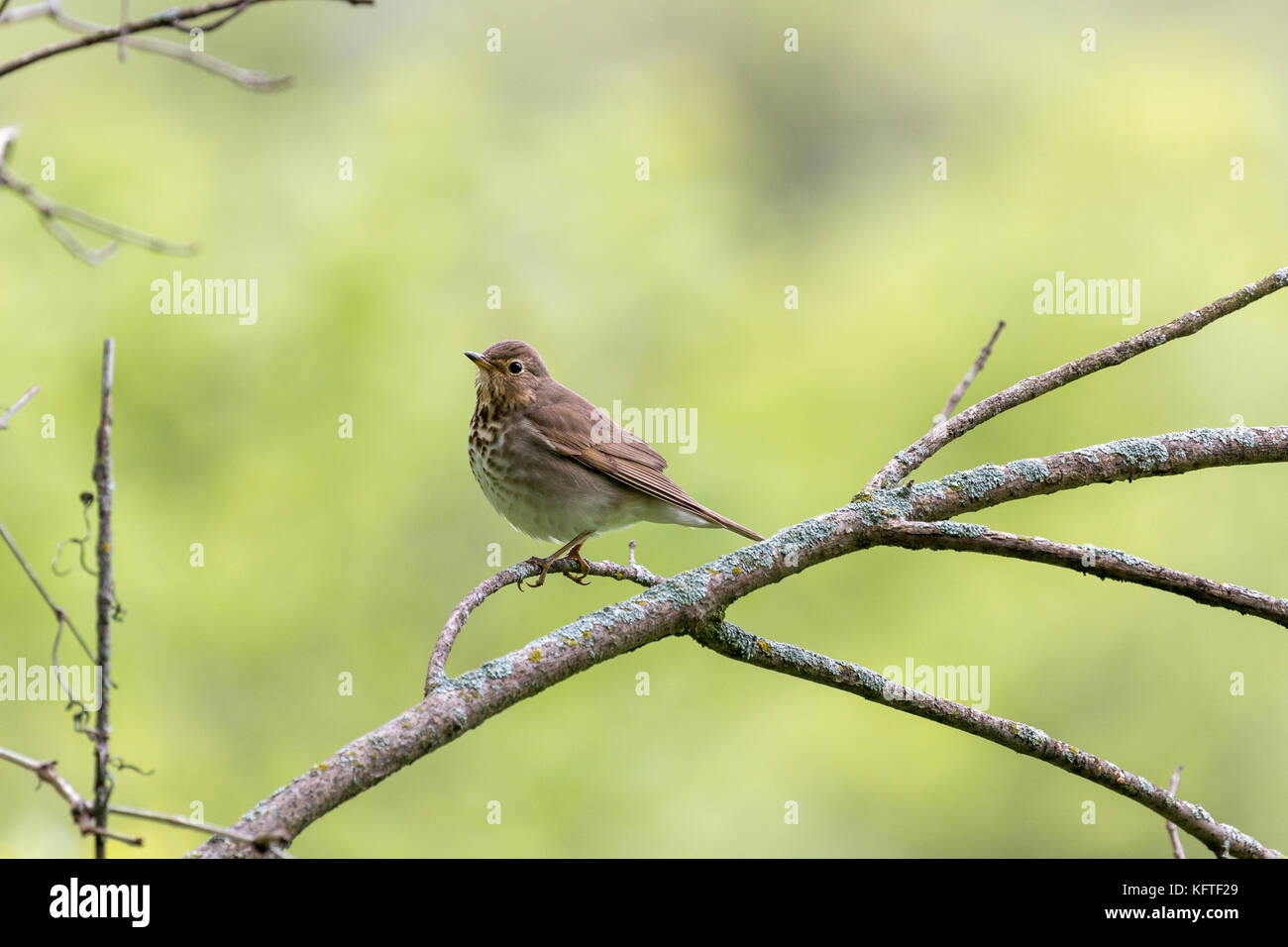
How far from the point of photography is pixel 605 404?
11.9m

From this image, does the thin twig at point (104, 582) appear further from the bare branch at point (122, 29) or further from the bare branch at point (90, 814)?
the bare branch at point (122, 29)

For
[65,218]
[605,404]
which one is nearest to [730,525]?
[65,218]

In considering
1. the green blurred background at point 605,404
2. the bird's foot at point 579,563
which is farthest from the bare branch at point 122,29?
the green blurred background at point 605,404

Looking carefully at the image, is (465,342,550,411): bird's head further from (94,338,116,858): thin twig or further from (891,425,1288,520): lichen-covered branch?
(94,338,116,858): thin twig

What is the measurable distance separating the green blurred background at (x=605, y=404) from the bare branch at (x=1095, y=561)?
799cm

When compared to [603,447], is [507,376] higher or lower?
higher

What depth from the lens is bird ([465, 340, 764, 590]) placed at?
5.24 metres

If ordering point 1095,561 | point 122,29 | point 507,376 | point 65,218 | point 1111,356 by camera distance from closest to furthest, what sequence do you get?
point 122,29, point 65,218, point 1095,561, point 1111,356, point 507,376

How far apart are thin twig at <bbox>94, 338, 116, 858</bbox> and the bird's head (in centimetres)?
383

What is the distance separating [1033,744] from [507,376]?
3.47 m

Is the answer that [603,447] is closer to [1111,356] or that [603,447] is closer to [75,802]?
[1111,356]

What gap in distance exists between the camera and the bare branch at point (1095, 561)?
2746mm
